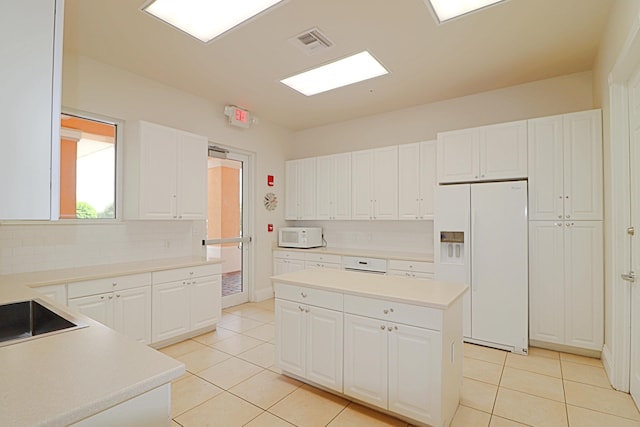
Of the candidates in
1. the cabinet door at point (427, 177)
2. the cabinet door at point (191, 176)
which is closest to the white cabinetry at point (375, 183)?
the cabinet door at point (427, 177)

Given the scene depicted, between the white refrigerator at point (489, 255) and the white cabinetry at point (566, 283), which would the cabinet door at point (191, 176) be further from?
the white cabinetry at point (566, 283)

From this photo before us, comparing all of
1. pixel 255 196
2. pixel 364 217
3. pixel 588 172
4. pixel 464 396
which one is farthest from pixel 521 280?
pixel 255 196

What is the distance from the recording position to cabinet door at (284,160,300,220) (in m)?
5.52

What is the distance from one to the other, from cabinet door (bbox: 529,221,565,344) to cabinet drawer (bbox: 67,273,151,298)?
3.95 metres

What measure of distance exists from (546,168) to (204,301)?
3.99 m

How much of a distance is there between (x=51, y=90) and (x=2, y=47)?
0.48 ft

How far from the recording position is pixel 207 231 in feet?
14.6

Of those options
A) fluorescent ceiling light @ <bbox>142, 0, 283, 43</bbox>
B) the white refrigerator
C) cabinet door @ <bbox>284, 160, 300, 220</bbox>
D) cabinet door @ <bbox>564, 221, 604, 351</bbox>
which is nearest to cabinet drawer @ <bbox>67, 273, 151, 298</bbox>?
fluorescent ceiling light @ <bbox>142, 0, 283, 43</bbox>

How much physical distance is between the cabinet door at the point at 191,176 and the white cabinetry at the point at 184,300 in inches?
28.1

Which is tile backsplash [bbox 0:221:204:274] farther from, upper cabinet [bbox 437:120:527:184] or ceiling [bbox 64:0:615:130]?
upper cabinet [bbox 437:120:527:184]

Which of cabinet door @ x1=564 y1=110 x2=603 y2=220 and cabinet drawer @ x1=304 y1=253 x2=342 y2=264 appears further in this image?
cabinet drawer @ x1=304 y1=253 x2=342 y2=264

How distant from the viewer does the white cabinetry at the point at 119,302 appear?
269 cm

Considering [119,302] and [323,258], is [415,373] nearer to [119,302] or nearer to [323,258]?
[119,302]

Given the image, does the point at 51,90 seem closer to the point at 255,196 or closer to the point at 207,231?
the point at 207,231
